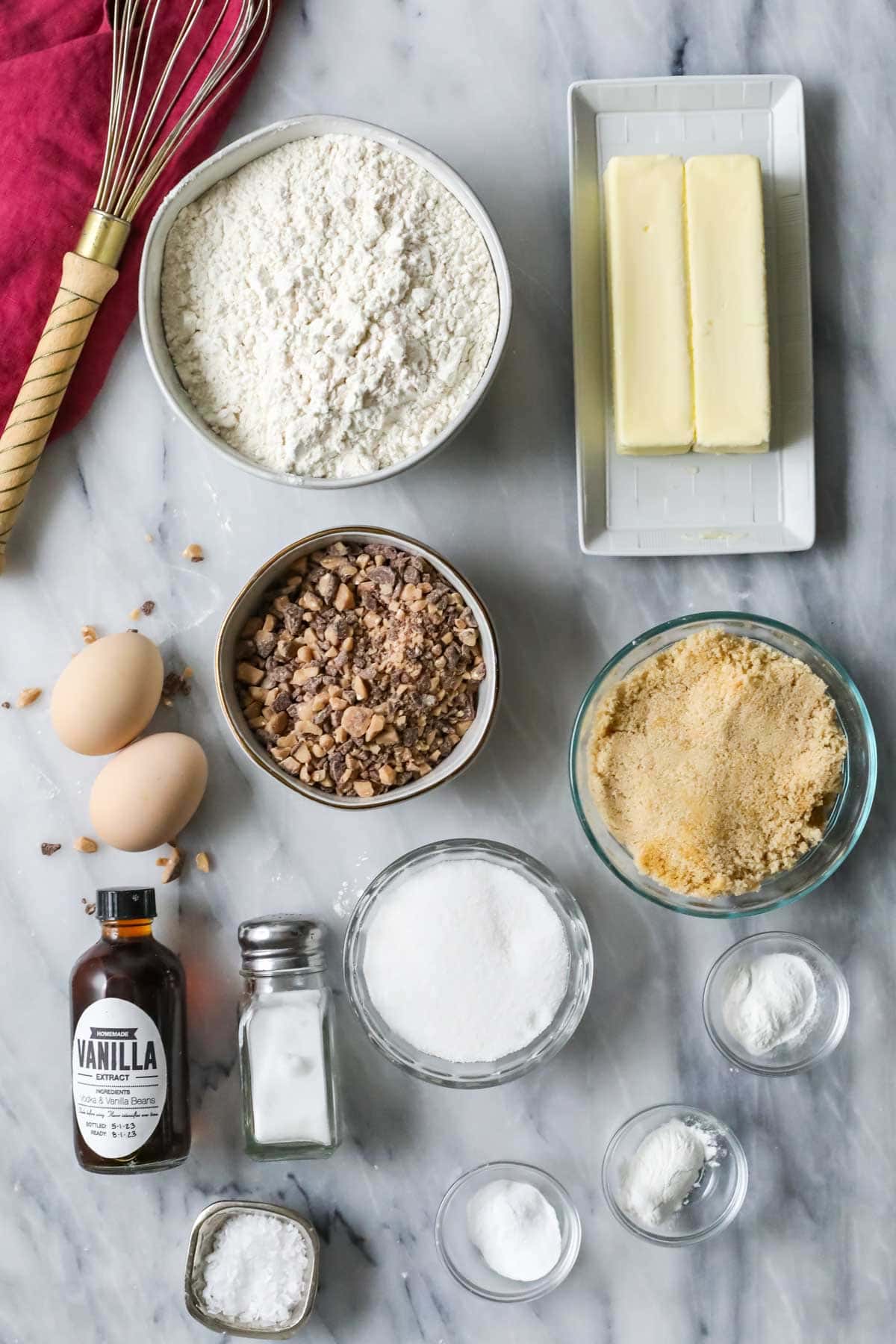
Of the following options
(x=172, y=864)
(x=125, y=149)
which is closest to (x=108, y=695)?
(x=172, y=864)

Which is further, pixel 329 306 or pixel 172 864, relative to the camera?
pixel 172 864

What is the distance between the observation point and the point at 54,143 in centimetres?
105

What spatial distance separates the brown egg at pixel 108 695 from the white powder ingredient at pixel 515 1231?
602 millimetres

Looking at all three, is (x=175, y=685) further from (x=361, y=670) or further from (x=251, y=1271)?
(x=251, y=1271)

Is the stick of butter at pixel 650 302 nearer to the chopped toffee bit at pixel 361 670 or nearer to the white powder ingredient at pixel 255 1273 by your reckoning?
the chopped toffee bit at pixel 361 670

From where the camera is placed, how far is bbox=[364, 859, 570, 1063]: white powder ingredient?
3.32 ft

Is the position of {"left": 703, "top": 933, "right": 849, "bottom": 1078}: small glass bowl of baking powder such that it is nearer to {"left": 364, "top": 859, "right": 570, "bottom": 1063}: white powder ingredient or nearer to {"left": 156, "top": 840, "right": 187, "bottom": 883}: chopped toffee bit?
{"left": 364, "top": 859, "right": 570, "bottom": 1063}: white powder ingredient

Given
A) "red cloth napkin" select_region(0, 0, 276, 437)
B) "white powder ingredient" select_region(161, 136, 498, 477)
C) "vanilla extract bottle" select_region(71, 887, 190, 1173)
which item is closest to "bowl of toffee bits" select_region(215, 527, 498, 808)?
"white powder ingredient" select_region(161, 136, 498, 477)

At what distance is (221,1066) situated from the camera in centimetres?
109

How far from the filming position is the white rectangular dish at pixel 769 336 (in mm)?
1048

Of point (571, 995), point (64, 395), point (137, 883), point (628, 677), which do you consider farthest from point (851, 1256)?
point (64, 395)

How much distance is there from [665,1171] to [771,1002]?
0.20 m

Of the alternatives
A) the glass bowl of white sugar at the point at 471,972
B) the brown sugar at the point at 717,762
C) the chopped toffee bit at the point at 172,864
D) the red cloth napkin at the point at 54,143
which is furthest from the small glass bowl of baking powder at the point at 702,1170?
the red cloth napkin at the point at 54,143

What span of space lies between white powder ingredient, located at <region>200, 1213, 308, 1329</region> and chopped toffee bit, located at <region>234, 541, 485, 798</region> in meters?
0.46
